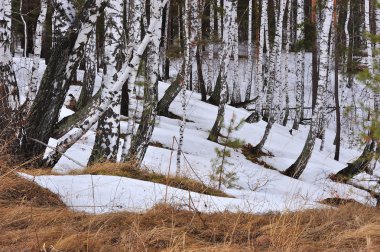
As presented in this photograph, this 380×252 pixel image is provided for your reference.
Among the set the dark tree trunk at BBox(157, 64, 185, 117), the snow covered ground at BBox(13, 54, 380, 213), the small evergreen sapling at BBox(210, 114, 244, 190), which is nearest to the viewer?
the snow covered ground at BBox(13, 54, 380, 213)

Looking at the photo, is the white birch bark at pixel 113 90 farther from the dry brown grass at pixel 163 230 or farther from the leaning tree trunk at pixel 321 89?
the leaning tree trunk at pixel 321 89

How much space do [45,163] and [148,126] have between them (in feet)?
7.29

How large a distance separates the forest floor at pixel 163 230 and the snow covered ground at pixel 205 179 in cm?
21

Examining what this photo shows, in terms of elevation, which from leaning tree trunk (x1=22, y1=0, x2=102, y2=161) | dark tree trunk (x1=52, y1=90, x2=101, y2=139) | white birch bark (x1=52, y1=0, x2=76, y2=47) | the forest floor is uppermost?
→ white birch bark (x1=52, y1=0, x2=76, y2=47)

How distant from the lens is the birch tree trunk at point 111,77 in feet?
17.7

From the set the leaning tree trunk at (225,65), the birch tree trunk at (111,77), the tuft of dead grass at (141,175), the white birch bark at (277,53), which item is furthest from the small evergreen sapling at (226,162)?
the white birch bark at (277,53)

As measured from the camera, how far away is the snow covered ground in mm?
3969

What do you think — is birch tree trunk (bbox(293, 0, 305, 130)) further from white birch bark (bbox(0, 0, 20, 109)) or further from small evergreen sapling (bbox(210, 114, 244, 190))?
white birch bark (bbox(0, 0, 20, 109))

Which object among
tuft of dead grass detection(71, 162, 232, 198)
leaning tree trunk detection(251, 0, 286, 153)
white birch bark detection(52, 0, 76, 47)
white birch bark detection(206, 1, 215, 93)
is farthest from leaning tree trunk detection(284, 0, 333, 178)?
white birch bark detection(52, 0, 76, 47)

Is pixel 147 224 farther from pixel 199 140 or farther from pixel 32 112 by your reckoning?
pixel 199 140

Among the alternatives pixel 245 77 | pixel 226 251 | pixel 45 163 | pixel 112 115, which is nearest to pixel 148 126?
pixel 112 115

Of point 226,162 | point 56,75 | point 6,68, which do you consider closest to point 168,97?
point 226,162

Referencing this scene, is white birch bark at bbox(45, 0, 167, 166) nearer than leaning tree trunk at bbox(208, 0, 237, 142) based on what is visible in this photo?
Yes

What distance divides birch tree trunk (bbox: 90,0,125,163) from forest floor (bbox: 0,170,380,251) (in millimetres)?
1966
